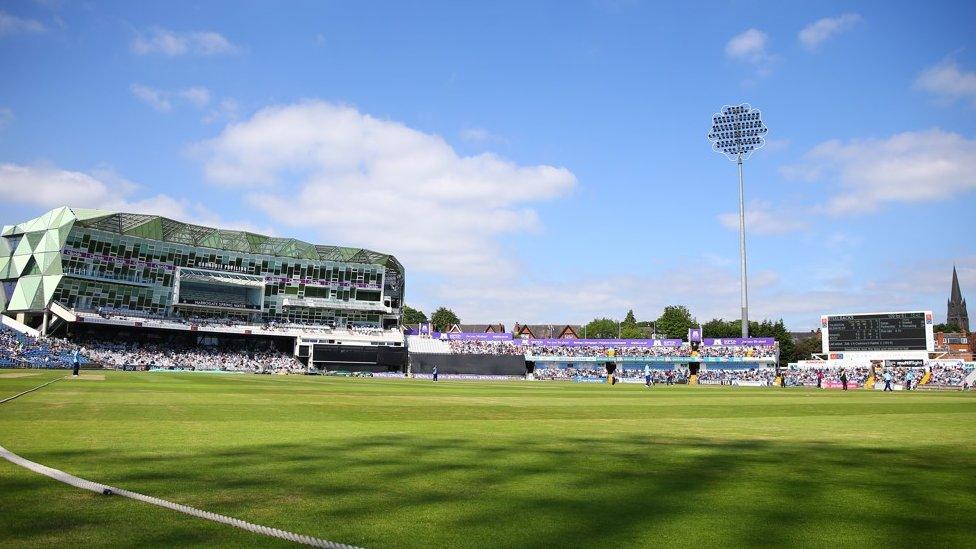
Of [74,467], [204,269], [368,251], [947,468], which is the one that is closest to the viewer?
[74,467]

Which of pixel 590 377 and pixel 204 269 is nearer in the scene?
pixel 590 377

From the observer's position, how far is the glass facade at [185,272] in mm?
85688

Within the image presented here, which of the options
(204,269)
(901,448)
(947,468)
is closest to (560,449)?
(947,468)

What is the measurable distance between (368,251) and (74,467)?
348 feet

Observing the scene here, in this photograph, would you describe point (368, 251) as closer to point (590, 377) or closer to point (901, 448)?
point (590, 377)

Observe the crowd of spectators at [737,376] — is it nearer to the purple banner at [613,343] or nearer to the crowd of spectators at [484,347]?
the purple banner at [613,343]

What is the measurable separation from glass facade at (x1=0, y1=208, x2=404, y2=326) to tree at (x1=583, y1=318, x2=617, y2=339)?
61462 mm

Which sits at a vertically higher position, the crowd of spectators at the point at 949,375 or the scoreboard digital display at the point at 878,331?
the scoreboard digital display at the point at 878,331

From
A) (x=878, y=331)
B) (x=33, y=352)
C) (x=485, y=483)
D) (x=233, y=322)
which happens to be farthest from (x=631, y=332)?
(x=485, y=483)

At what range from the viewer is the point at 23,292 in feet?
278

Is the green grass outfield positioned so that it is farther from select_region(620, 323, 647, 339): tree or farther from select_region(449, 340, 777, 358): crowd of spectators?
select_region(620, 323, 647, 339): tree


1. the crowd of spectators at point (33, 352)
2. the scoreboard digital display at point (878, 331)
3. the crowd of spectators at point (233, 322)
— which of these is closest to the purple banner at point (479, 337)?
the crowd of spectators at point (233, 322)

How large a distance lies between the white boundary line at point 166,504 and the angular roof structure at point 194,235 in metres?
91.6

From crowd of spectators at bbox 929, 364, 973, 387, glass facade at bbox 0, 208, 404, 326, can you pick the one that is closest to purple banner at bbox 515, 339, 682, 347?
glass facade at bbox 0, 208, 404, 326
